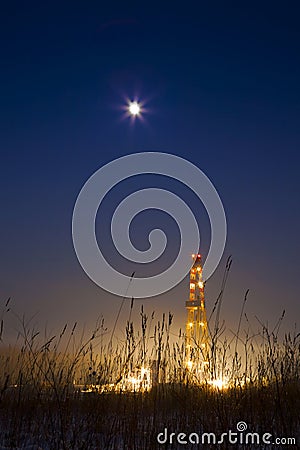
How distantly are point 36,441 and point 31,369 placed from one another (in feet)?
2.26

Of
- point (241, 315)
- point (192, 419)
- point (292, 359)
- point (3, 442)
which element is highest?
point (241, 315)

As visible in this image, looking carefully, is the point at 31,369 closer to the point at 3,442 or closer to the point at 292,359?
the point at 3,442

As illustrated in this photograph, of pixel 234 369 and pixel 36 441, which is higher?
pixel 234 369

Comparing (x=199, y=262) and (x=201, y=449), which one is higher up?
(x=199, y=262)

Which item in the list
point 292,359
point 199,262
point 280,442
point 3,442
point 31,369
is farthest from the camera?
point 199,262

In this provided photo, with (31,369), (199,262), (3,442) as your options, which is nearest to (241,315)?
(31,369)

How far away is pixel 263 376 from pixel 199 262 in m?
18.7

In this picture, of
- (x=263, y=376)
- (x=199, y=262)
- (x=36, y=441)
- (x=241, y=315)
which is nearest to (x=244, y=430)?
(x=263, y=376)

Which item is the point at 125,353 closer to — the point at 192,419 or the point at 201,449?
the point at 192,419

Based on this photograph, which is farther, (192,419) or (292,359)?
(292,359)

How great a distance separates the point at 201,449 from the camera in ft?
11.0

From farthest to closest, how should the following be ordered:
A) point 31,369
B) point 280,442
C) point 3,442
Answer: point 31,369, point 3,442, point 280,442

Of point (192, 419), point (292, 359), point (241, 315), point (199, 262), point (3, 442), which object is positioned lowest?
point (3, 442)

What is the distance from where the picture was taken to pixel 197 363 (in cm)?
474
